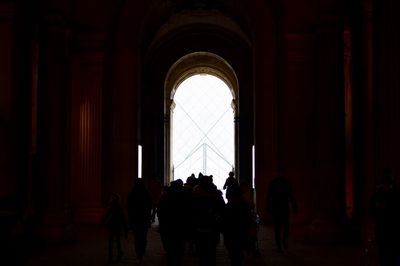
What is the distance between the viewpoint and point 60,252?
14.4m

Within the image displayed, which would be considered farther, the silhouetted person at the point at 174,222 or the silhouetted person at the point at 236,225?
the silhouetted person at the point at 174,222

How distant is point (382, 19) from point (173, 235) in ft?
16.9

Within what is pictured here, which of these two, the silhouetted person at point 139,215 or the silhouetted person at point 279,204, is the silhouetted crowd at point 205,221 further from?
the silhouetted person at point 279,204

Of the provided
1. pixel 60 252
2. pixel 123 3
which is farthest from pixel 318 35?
pixel 123 3

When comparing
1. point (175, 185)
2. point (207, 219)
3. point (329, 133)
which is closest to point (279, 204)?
point (329, 133)

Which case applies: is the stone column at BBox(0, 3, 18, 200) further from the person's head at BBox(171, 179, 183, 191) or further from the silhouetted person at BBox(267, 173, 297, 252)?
the person's head at BBox(171, 179, 183, 191)

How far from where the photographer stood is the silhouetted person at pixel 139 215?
510 inches

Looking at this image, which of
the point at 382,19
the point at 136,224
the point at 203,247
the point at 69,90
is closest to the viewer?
the point at 203,247

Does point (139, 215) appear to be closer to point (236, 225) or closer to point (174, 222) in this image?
point (174, 222)

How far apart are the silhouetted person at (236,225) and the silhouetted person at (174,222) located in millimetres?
589

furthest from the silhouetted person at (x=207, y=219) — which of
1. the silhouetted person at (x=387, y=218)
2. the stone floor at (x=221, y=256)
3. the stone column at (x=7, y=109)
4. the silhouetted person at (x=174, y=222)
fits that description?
the stone column at (x=7, y=109)

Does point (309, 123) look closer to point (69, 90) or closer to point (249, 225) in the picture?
point (69, 90)

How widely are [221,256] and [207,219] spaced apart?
4.62 meters

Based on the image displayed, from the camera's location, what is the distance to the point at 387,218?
32.2 ft
